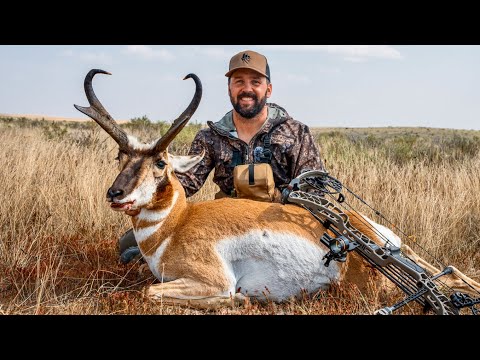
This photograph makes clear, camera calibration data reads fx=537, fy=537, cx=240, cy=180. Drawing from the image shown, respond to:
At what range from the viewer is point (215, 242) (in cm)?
475

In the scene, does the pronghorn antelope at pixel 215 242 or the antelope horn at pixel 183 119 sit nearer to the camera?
the pronghorn antelope at pixel 215 242

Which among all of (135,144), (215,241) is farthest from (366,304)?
(135,144)

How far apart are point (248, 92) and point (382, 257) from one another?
9.22 ft

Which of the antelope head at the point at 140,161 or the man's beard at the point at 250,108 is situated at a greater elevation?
the man's beard at the point at 250,108

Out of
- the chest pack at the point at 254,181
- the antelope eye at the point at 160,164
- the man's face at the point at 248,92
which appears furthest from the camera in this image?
the man's face at the point at 248,92

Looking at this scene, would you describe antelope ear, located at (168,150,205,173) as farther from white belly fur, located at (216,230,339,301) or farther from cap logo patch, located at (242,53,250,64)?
cap logo patch, located at (242,53,250,64)

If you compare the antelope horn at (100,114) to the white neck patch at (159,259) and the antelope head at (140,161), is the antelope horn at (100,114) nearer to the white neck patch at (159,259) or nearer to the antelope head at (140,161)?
the antelope head at (140,161)

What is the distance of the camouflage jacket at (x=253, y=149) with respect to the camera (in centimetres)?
628

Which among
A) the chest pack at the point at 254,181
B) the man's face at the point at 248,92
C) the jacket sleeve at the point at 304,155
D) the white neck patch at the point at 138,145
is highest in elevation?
the man's face at the point at 248,92

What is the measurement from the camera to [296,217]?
4.88 meters

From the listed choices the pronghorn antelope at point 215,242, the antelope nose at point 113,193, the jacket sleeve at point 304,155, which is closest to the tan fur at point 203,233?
the pronghorn antelope at point 215,242

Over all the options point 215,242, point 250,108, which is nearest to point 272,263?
point 215,242

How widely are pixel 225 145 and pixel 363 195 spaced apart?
10.9ft

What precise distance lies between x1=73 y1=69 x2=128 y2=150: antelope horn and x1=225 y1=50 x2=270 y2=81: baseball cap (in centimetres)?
184
